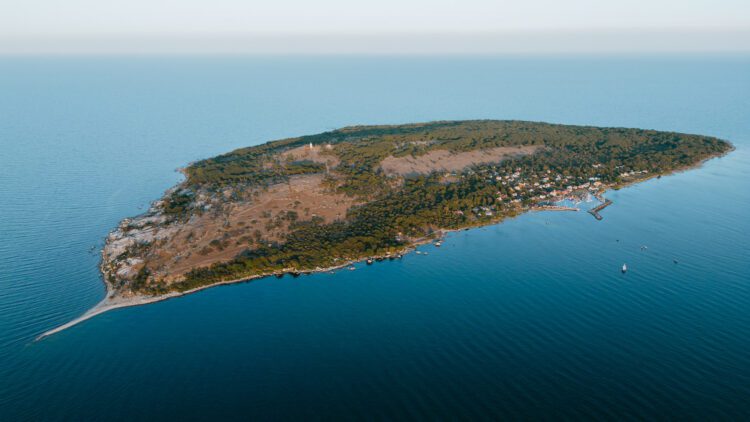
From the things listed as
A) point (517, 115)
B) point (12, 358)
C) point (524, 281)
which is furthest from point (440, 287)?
point (517, 115)

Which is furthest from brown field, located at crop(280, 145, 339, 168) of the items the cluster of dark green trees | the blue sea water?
the blue sea water

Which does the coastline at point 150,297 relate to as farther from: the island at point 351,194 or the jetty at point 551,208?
the jetty at point 551,208

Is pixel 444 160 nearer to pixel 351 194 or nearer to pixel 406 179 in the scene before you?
pixel 406 179

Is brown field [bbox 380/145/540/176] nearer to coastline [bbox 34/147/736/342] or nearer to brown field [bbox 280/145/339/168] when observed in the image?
brown field [bbox 280/145/339/168]

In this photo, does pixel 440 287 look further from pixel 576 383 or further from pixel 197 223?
pixel 197 223

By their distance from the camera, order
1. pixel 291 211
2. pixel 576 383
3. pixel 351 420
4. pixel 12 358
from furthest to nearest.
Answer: pixel 291 211
pixel 12 358
pixel 576 383
pixel 351 420
